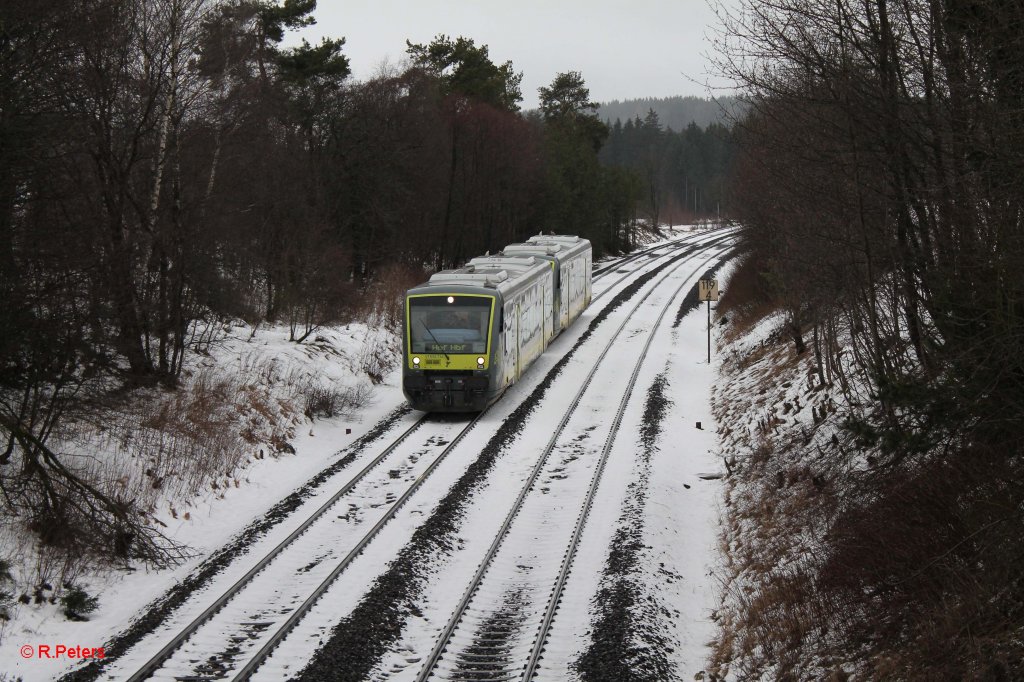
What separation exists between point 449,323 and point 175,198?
6.19 m

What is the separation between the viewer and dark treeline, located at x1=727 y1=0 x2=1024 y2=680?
842cm

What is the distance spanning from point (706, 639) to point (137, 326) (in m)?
11.7

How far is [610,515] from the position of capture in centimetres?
1447

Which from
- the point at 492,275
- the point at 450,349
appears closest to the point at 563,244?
the point at 492,275

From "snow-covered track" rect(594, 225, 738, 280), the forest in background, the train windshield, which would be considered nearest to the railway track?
the forest in background

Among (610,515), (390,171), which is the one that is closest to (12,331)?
(610,515)

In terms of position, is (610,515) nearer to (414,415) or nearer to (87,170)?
(414,415)

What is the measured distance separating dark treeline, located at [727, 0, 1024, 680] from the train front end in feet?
25.4

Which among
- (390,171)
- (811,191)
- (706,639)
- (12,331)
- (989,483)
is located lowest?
(706,639)

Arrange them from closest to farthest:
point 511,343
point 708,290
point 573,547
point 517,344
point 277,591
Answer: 1. point 277,591
2. point 573,547
3. point 511,343
4. point 517,344
5. point 708,290

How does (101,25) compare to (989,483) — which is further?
(101,25)

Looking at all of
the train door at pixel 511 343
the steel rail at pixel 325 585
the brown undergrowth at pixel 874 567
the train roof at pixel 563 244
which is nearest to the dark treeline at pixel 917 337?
the brown undergrowth at pixel 874 567

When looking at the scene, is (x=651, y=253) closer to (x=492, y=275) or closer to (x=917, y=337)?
(x=492, y=275)

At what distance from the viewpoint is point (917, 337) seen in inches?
491
